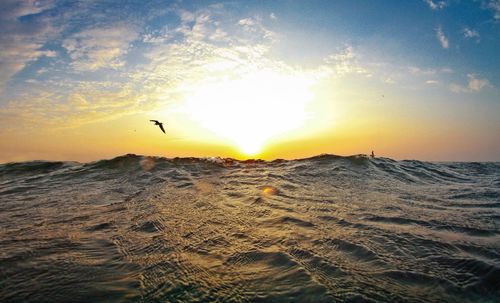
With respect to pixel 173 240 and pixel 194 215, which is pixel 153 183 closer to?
pixel 194 215

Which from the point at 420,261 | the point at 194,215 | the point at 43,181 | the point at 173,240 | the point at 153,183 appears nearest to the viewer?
the point at 420,261

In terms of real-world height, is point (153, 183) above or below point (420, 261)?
above

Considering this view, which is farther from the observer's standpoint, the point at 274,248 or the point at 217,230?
the point at 217,230

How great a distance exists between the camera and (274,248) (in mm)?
5086

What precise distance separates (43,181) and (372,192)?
13.1 m

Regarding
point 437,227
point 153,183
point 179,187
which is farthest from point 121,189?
point 437,227

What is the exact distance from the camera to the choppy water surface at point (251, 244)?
371 cm

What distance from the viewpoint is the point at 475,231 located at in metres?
5.87

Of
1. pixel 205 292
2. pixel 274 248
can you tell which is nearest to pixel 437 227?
pixel 274 248

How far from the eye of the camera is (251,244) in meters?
5.29

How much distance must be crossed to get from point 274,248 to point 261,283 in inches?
48.0

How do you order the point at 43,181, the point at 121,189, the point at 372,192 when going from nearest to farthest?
the point at 372,192 < the point at 121,189 < the point at 43,181

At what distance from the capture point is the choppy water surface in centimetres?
371

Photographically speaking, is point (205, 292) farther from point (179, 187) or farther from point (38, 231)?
point (179, 187)
